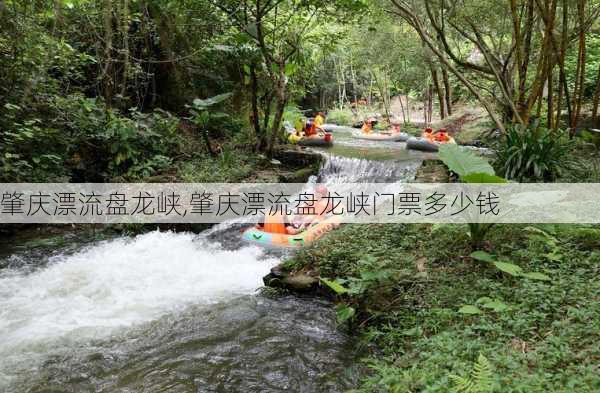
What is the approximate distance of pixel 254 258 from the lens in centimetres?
647

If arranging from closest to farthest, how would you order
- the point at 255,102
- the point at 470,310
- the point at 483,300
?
the point at 470,310, the point at 483,300, the point at 255,102

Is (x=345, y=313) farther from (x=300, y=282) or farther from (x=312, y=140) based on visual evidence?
(x=312, y=140)

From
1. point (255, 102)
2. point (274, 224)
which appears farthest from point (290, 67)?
point (274, 224)

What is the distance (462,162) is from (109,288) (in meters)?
4.37

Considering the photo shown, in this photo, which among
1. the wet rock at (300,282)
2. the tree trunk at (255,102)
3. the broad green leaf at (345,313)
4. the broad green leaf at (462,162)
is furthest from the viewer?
the tree trunk at (255,102)

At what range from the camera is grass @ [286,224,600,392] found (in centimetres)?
273

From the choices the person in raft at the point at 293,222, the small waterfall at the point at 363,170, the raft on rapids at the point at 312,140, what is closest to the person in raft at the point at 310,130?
the raft on rapids at the point at 312,140

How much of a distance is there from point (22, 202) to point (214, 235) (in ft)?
10.4

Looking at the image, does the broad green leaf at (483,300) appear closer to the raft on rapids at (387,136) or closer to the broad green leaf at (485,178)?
the broad green leaf at (485,178)

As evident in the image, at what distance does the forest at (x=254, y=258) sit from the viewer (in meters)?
3.32

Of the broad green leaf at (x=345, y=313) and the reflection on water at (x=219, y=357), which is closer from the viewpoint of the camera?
the reflection on water at (x=219, y=357)

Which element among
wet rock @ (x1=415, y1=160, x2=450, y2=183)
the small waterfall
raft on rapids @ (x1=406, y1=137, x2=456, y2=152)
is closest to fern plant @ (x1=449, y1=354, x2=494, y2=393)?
wet rock @ (x1=415, y1=160, x2=450, y2=183)

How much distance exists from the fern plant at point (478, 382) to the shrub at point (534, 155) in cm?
498

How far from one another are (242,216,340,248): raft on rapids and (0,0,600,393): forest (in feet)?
1.08
